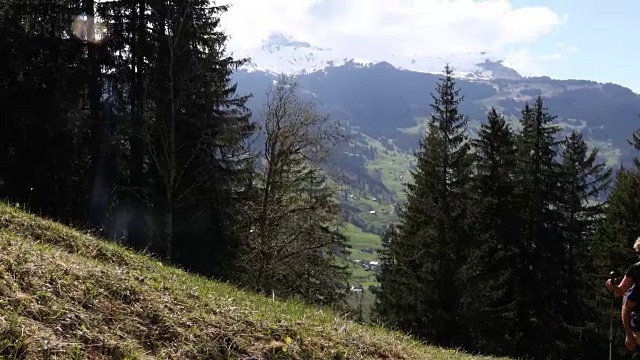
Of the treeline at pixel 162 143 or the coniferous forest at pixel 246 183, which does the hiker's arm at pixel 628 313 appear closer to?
the coniferous forest at pixel 246 183

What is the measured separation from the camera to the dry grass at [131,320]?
4129 mm

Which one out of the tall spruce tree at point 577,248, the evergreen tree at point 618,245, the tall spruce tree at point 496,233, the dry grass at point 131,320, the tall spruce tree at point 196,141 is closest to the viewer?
the dry grass at point 131,320

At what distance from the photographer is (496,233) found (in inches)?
1166

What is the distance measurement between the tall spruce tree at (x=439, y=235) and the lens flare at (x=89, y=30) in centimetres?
1685

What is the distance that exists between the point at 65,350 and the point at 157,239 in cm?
1878

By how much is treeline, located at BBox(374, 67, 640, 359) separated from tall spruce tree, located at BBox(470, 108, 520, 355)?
2.6 inches

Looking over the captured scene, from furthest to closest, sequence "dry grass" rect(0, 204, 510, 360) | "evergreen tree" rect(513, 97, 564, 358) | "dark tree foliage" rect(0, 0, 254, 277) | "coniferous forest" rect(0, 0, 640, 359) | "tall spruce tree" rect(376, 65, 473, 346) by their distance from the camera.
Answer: "evergreen tree" rect(513, 97, 564, 358), "tall spruce tree" rect(376, 65, 473, 346), "coniferous forest" rect(0, 0, 640, 359), "dark tree foliage" rect(0, 0, 254, 277), "dry grass" rect(0, 204, 510, 360)

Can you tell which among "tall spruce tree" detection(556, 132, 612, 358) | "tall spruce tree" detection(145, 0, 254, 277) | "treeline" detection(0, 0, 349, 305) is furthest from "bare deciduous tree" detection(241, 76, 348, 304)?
"tall spruce tree" detection(556, 132, 612, 358)

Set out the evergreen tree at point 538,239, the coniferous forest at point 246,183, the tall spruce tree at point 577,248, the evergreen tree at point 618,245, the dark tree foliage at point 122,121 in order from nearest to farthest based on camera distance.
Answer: the dark tree foliage at point 122,121
the coniferous forest at point 246,183
the evergreen tree at point 618,245
the evergreen tree at point 538,239
the tall spruce tree at point 577,248

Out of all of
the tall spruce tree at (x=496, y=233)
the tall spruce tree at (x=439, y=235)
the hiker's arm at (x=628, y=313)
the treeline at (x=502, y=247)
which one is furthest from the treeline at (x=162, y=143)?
the hiker's arm at (x=628, y=313)

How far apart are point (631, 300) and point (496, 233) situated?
22.5 meters

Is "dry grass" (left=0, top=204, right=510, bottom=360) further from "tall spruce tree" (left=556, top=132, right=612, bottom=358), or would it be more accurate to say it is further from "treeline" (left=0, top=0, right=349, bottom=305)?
"tall spruce tree" (left=556, top=132, right=612, bottom=358)

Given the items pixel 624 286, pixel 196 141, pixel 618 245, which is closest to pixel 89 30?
pixel 196 141

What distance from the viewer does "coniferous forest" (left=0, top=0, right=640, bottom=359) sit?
21.5 metres
